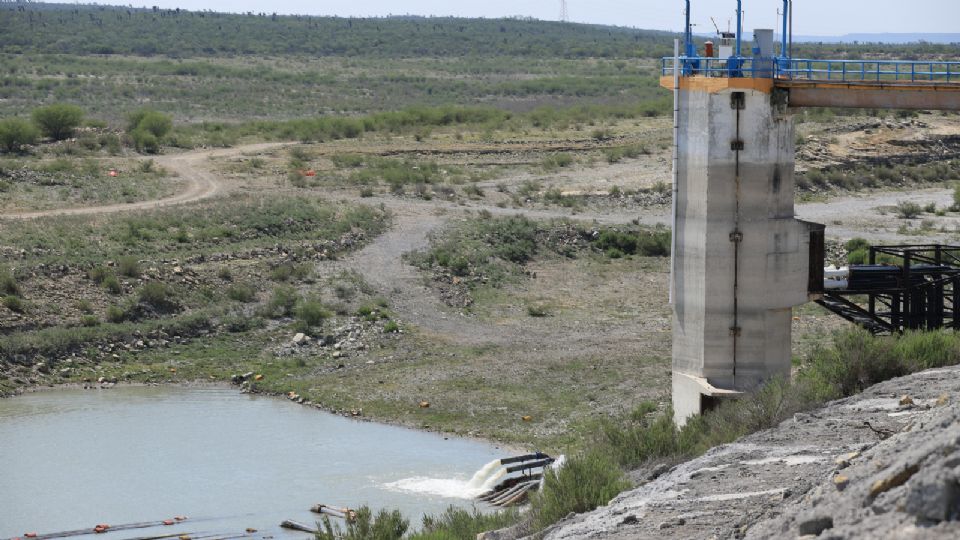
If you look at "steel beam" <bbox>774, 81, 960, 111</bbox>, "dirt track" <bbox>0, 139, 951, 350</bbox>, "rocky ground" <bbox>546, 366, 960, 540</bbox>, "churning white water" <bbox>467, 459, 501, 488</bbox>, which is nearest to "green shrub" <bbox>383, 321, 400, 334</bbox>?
"dirt track" <bbox>0, 139, 951, 350</bbox>

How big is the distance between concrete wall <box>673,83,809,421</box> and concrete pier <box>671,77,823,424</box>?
0.05ft

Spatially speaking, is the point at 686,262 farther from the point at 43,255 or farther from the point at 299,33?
the point at 299,33

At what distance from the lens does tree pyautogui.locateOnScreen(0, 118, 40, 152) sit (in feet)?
180

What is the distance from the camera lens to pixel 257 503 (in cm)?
2277

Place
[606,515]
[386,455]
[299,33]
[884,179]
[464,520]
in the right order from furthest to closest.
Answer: [299,33] → [884,179] → [386,455] → [464,520] → [606,515]

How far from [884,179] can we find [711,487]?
40474 millimetres

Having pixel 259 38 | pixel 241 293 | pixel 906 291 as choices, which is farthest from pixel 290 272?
pixel 259 38

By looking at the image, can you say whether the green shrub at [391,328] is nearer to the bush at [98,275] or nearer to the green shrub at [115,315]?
the green shrub at [115,315]

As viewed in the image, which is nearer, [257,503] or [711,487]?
[711,487]

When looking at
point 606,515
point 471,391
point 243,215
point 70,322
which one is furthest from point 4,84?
point 606,515

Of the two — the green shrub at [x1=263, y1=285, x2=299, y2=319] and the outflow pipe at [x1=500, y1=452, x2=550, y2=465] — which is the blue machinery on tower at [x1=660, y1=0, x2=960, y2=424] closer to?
the outflow pipe at [x1=500, y1=452, x2=550, y2=465]

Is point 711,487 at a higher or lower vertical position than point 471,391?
higher

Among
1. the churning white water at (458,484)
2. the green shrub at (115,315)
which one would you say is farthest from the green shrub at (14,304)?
the churning white water at (458,484)

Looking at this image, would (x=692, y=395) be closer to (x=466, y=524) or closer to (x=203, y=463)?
(x=466, y=524)
